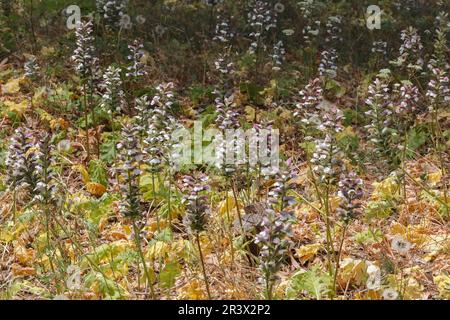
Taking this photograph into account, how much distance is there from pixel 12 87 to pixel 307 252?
15.9 ft

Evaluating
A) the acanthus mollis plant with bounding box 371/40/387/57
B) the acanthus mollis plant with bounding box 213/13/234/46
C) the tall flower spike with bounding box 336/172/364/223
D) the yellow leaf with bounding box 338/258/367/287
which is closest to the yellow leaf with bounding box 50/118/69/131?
the acanthus mollis plant with bounding box 213/13/234/46

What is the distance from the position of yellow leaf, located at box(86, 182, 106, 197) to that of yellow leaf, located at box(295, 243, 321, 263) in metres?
2.10

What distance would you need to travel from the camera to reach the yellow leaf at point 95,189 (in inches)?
240

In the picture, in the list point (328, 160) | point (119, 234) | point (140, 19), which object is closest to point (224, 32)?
point (140, 19)

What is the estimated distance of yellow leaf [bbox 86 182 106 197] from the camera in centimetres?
609

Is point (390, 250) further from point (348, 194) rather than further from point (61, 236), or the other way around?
point (61, 236)

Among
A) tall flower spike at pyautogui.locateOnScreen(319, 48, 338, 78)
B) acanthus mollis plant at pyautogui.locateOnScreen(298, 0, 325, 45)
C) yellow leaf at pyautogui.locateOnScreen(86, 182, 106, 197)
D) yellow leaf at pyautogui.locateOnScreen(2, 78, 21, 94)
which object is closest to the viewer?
yellow leaf at pyautogui.locateOnScreen(86, 182, 106, 197)

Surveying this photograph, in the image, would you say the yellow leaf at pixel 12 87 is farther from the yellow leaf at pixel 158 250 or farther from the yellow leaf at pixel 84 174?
→ the yellow leaf at pixel 158 250

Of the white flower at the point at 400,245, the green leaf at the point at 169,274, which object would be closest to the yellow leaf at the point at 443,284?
the white flower at the point at 400,245

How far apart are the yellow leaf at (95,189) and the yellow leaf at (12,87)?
102 inches

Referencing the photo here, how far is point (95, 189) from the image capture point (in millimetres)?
6098

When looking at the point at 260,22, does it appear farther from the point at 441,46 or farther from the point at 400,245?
the point at 400,245

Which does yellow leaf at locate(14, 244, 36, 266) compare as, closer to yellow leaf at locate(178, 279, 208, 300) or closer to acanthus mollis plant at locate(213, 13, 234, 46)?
yellow leaf at locate(178, 279, 208, 300)
